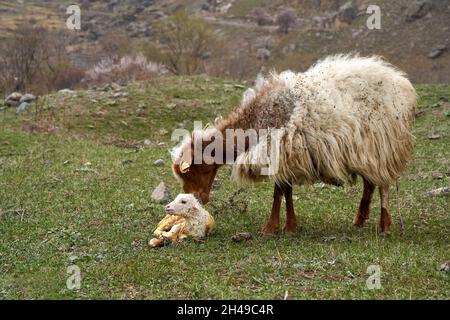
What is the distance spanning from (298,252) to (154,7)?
383 feet

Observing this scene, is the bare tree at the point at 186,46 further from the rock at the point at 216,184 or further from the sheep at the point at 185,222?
the sheep at the point at 185,222

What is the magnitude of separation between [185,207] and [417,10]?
2409 inches

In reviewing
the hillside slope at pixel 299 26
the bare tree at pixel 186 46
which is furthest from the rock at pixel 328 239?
the hillside slope at pixel 299 26

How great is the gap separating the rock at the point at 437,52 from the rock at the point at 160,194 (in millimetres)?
51363

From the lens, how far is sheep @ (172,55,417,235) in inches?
329

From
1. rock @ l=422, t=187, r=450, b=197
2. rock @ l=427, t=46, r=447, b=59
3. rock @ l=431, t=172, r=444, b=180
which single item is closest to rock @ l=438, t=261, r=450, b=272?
rock @ l=422, t=187, r=450, b=197

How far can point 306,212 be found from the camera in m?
10.6

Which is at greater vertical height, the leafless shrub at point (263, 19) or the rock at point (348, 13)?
the rock at point (348, 13)

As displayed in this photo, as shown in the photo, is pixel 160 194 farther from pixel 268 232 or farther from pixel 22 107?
pixel 22 107

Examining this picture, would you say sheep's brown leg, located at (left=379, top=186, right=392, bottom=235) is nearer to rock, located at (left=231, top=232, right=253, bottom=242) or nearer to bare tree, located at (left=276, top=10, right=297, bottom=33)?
rock, located at (left=231, top=232, right=253, bottom=242)

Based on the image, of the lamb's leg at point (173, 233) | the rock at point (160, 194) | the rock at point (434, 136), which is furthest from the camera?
the rock at point (434, 136)

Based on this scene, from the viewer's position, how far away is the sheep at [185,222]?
8.54m

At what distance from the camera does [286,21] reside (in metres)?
84.6

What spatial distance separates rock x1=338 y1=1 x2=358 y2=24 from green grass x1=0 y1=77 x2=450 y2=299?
59593 mm
